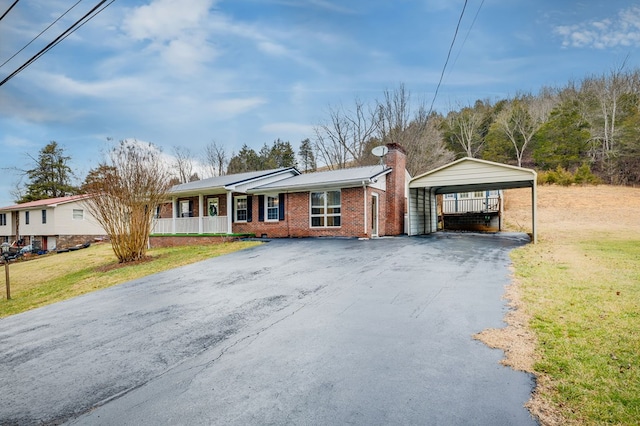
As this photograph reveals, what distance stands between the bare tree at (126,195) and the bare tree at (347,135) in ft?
70.6

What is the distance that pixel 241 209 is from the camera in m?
19.1

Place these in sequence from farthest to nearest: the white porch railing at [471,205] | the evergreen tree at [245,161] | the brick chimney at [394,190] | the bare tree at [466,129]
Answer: the evergreen tree at [245,161] → the bare tree at [466,129] → the white porch railing at [471,205] → the brick chimney at [394,190]

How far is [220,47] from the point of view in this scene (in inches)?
536

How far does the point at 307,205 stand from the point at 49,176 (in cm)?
4224

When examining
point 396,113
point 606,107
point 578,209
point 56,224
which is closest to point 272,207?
point 396,113

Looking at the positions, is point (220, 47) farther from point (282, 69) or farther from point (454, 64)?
point (454, 64)

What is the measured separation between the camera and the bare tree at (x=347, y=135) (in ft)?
106

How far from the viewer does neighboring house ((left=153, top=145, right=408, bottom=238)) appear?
51.3 feet

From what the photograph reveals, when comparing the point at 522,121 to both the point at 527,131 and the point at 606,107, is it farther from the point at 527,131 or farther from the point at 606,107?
the point at 606,107

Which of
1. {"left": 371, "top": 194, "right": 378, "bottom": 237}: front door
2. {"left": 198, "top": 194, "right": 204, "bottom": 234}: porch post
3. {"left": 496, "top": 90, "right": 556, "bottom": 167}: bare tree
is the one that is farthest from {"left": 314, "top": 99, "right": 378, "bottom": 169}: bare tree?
{"left": 496, "top": 90, "right": 556, "bottom": 167}: bare tree

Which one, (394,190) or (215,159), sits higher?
(215,159)

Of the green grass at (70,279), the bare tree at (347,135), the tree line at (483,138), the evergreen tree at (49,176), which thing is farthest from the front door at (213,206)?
the evergreen tree at (49,176)

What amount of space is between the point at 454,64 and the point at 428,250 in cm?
657

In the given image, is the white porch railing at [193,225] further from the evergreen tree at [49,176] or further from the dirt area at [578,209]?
the evergreen tree at [49,176]
